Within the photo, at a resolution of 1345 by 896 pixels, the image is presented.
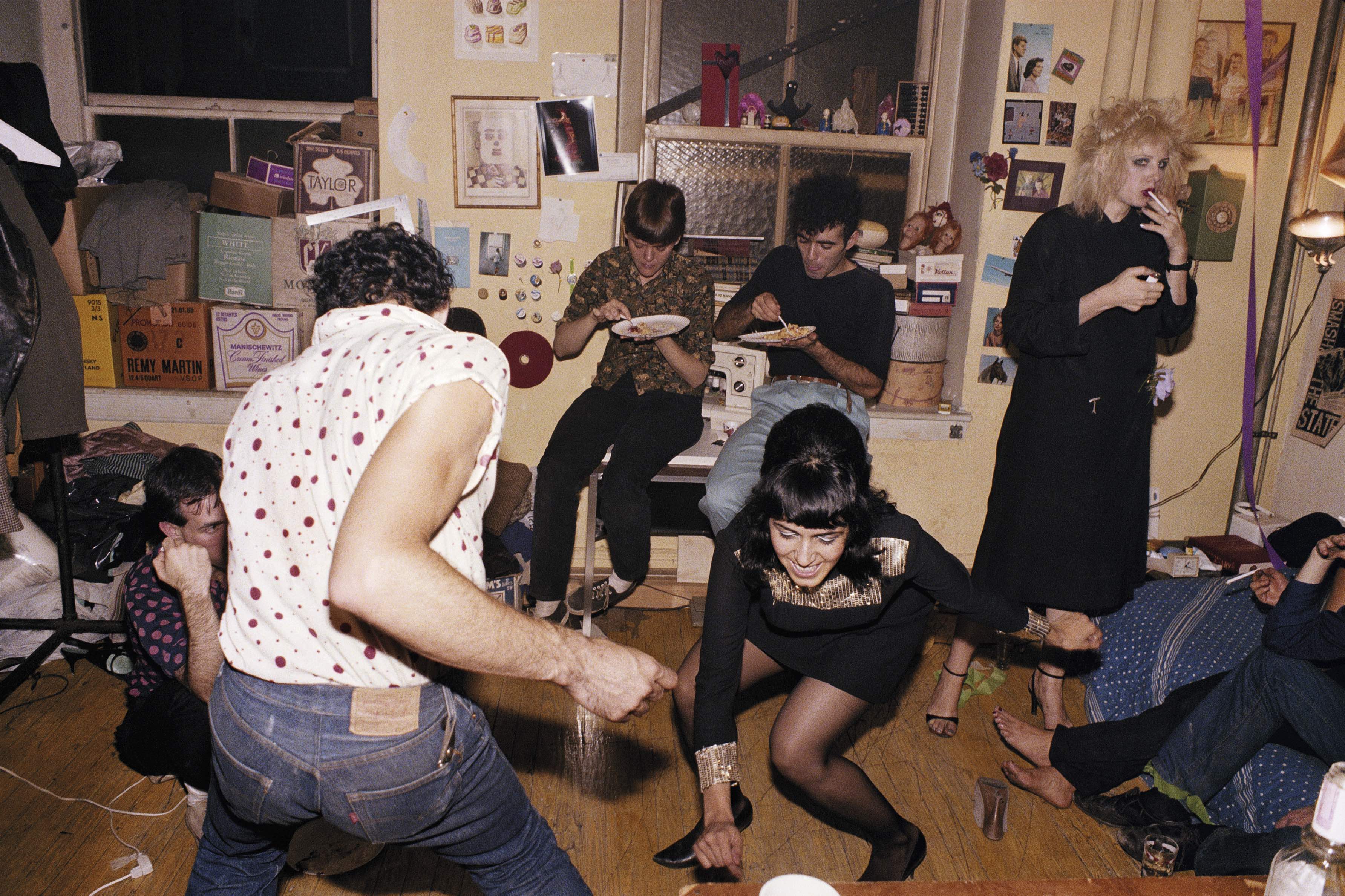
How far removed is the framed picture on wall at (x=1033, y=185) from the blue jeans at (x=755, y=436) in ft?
4.10

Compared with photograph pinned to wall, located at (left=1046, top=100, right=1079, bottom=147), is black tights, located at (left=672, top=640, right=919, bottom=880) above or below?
below

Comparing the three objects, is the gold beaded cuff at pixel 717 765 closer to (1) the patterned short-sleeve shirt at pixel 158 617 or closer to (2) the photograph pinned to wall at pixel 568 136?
(1) the patterned short-sleeve shirt at pixel 158 617

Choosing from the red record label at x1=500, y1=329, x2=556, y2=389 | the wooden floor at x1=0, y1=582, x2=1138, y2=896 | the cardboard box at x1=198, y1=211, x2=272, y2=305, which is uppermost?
the cardboard box at x1=198, y1=211, x2=272, y2=305

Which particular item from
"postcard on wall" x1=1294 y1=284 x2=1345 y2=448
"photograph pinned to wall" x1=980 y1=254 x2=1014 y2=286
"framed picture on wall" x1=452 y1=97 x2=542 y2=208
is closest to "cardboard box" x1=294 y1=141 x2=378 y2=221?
"framed picture on wall" x1=452 y1=97 x2=542 y2=208

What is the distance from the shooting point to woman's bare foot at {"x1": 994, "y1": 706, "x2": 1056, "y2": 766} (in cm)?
275

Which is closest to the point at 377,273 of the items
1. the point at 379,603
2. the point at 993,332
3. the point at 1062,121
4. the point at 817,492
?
the point at 379,603

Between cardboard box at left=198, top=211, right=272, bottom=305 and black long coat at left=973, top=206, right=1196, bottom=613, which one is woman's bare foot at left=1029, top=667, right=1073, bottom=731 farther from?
cardboard box at left=198, top=211, right=272, bottom=305

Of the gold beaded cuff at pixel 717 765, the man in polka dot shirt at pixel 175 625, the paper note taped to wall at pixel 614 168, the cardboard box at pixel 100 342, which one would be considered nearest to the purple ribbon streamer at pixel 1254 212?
the gold beaded cuff at pixel 717 765

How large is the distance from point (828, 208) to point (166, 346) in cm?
269

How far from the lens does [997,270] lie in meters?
3.71

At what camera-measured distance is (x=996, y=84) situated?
11.6ft

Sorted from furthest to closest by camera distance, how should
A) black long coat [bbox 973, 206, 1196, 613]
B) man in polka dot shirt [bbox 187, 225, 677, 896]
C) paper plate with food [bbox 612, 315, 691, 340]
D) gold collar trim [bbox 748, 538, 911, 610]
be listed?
paper plate with food [bbox 612, 315, 691, 340] < black long coat [bbox 973, 206, 1196, 613] < gold collar trim [bbox 748, 538, 911, 610] < man in polka dot shirt [bbox 187, 225, 677, 896]

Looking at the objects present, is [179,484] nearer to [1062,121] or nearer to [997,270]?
[997,270]

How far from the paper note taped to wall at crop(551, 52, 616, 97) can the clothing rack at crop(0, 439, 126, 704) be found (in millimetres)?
2169
